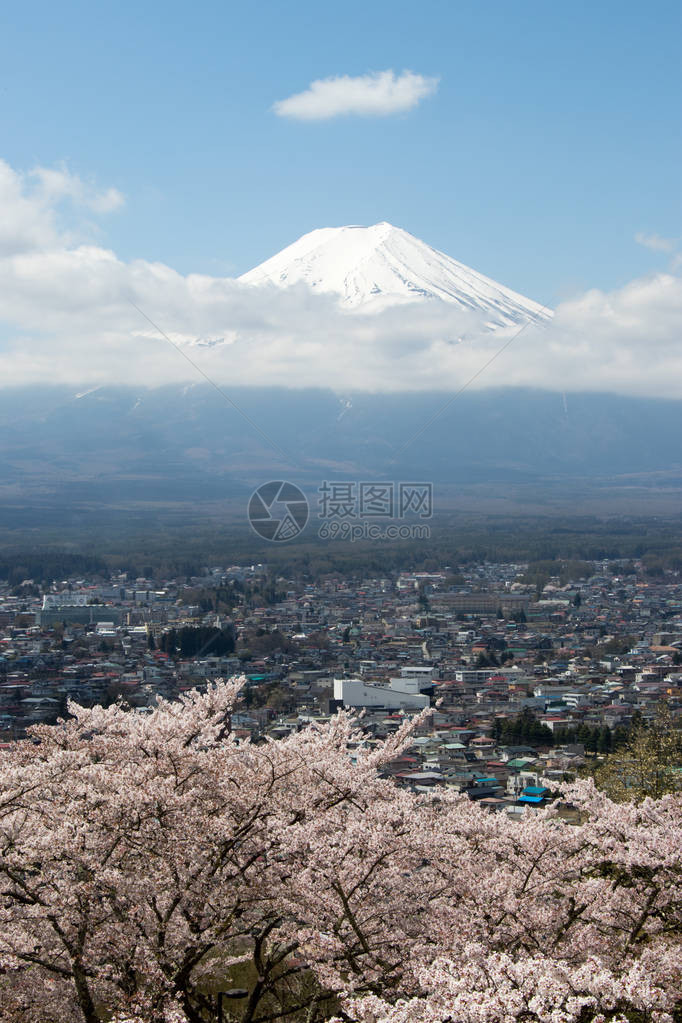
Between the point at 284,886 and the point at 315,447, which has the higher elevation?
the point at 315,447

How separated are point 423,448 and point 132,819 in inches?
4602

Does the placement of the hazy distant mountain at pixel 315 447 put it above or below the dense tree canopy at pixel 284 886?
above

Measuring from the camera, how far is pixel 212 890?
245 inches

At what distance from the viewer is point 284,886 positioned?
6641 mm

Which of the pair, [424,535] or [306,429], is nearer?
[424,535]

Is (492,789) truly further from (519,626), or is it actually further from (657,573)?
(657,573)

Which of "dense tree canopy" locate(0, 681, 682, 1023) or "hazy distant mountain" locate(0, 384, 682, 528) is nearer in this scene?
"dense tree canopy" locate(0, 681, 682, 1023)

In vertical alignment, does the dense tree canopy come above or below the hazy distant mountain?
below

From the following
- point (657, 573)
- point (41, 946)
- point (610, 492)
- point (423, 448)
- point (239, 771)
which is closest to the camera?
point (41, 946)

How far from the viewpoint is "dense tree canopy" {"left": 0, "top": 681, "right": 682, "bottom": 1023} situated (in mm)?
5984

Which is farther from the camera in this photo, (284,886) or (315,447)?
(315,447)

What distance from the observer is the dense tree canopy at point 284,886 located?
236 inches

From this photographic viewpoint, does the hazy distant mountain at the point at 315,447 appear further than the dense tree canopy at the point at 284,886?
Yes

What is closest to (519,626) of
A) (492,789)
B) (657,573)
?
(657,573)
